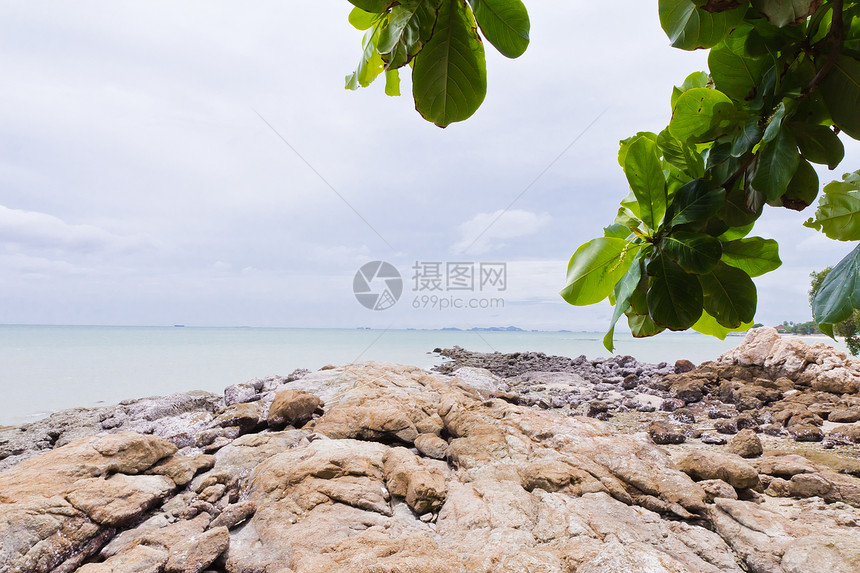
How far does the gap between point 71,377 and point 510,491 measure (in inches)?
562

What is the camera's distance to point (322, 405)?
4.36 m

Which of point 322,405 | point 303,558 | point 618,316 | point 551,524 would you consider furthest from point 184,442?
point 618,316

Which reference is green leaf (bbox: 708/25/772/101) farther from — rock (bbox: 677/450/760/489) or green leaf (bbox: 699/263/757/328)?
rock (bbox: 677/450/760/489)

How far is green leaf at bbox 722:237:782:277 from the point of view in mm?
851

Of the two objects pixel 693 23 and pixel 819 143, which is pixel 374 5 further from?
pixel 819 143

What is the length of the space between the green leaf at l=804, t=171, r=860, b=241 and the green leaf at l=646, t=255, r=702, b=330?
14.6 inches

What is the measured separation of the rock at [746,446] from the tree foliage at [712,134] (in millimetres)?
4319

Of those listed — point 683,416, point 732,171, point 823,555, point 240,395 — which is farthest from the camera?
point 683,416

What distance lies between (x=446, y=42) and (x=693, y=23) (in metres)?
→ 0.43

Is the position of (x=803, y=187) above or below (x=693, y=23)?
below

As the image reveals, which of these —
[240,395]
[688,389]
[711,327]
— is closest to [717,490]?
[711,327]

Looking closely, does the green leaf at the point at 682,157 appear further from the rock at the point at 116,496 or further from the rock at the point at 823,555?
the rock at the point at 116,496

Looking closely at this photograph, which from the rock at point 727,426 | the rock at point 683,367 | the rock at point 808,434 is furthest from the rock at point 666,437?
the rock at point 683,367

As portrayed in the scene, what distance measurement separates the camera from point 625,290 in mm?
776
